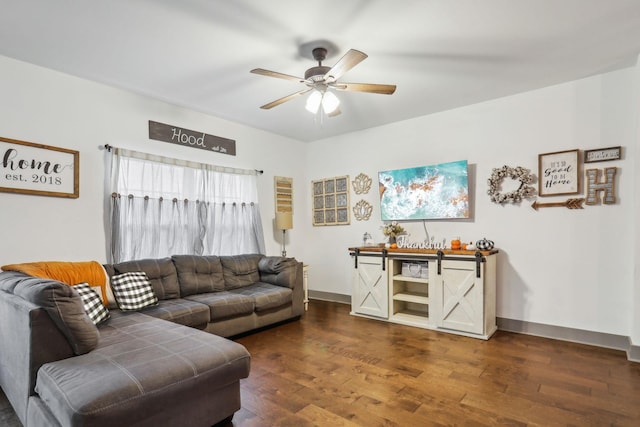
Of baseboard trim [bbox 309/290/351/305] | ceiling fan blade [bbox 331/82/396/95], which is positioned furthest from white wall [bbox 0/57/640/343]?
ceiling fan blade [bbox 331/82/396/95]

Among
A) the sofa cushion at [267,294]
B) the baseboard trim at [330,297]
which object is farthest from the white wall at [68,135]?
the baseboard trim at [330,297]

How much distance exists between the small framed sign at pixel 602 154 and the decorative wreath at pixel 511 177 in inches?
20.1

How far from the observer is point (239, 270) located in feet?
13.8

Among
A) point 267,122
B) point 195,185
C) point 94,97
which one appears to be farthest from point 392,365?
point 94,97

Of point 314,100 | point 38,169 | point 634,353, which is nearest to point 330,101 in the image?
point 314,100

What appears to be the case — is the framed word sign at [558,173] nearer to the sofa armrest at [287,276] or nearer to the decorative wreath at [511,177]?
the decorative wreath at [511,177]

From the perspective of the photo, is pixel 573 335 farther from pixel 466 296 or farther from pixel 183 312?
pixel 183 312

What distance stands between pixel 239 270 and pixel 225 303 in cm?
86

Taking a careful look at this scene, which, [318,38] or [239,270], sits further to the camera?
[239,270]

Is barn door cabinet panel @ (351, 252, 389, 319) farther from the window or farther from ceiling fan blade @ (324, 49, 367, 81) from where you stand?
ceiling fan blade @ (324, 49, 367, 81)

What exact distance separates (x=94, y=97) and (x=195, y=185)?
1.39 m

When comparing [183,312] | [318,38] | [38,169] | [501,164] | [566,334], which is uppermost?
[318,38]

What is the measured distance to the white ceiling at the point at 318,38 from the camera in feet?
7.22

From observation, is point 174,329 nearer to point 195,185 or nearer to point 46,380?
point 46,380
